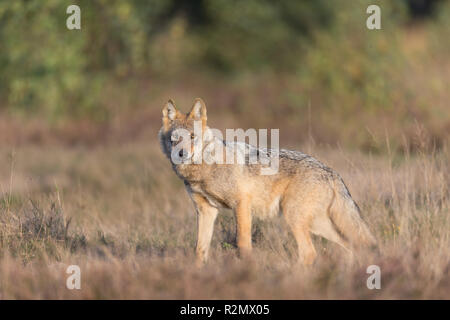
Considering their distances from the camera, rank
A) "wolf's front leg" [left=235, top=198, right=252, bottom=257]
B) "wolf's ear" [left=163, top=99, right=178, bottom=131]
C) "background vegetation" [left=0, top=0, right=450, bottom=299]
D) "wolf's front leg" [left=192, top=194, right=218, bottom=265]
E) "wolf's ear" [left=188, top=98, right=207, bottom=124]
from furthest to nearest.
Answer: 1. "wolf's ear" [left=163, top=99, right=178, bottom=131]
2. "wolf's ear" [left=188, top=98, right=207, bottom=124]
3. "wolf's front leg" [left=192, top=194, right=218, bottom=265]
4. "wolf's front leg" [left=235, top=198, right=252, bottom=257]
5. "background vegetation" [left=0, top=0, right=450, bottom=299]

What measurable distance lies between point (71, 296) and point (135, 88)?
54.1 ft

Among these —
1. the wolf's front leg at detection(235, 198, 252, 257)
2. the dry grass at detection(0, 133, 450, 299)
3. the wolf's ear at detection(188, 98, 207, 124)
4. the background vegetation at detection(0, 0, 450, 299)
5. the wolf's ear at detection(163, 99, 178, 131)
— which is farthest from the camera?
the wolf's ear at detection(163, 99, 178, 131)

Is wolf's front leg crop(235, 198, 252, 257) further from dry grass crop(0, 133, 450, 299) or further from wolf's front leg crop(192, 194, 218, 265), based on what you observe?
wolf's front leg crop(192, 194, 218, 265)

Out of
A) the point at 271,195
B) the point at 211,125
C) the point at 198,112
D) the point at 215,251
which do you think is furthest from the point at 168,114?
the point at 211,125

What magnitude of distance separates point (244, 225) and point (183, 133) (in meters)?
1.35

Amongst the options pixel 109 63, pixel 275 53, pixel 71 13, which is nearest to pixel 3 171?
pixel 71 13

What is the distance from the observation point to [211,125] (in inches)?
753

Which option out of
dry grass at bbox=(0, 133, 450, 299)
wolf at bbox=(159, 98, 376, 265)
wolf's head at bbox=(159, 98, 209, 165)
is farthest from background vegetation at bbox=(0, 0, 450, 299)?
wolf's head at bbox=(159, 98, 209, 165)

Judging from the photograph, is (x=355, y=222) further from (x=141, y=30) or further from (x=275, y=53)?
(x=275, y=53)

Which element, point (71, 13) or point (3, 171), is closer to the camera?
point (3, 171)

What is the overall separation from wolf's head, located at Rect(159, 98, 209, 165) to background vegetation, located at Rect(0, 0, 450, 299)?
4.01 ft

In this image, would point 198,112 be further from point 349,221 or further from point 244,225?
point 349,221

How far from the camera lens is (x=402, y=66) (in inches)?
663

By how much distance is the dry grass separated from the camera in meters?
5.55
